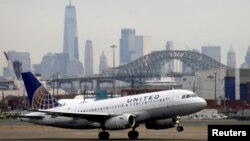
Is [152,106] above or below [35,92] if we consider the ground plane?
below

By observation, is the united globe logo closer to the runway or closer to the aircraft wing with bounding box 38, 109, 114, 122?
the runway

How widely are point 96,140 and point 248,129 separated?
2956 cm

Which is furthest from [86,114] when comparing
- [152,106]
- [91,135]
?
[91,135]

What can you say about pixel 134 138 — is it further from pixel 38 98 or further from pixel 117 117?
pixel 38 98

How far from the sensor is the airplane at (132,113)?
6291 cm

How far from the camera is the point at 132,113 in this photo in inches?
2518

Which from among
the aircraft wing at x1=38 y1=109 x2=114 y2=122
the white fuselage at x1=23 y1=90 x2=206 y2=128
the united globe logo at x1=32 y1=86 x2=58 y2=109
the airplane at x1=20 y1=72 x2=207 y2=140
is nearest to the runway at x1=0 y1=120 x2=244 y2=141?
the airplane at x1=20 y1=72 x2=207 y2=140

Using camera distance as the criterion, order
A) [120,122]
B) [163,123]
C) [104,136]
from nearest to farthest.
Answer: [120,122]
[104,136]
[163,123]

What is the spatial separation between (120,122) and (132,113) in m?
1.92

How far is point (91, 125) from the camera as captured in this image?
65.2 meters

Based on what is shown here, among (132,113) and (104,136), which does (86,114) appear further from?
(132,113)

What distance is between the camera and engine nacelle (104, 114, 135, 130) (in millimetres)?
62250

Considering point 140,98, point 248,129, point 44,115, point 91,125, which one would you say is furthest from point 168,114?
point 248,129

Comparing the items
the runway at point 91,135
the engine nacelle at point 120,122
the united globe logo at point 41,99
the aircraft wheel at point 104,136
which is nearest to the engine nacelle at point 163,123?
the runway at point 91,135
